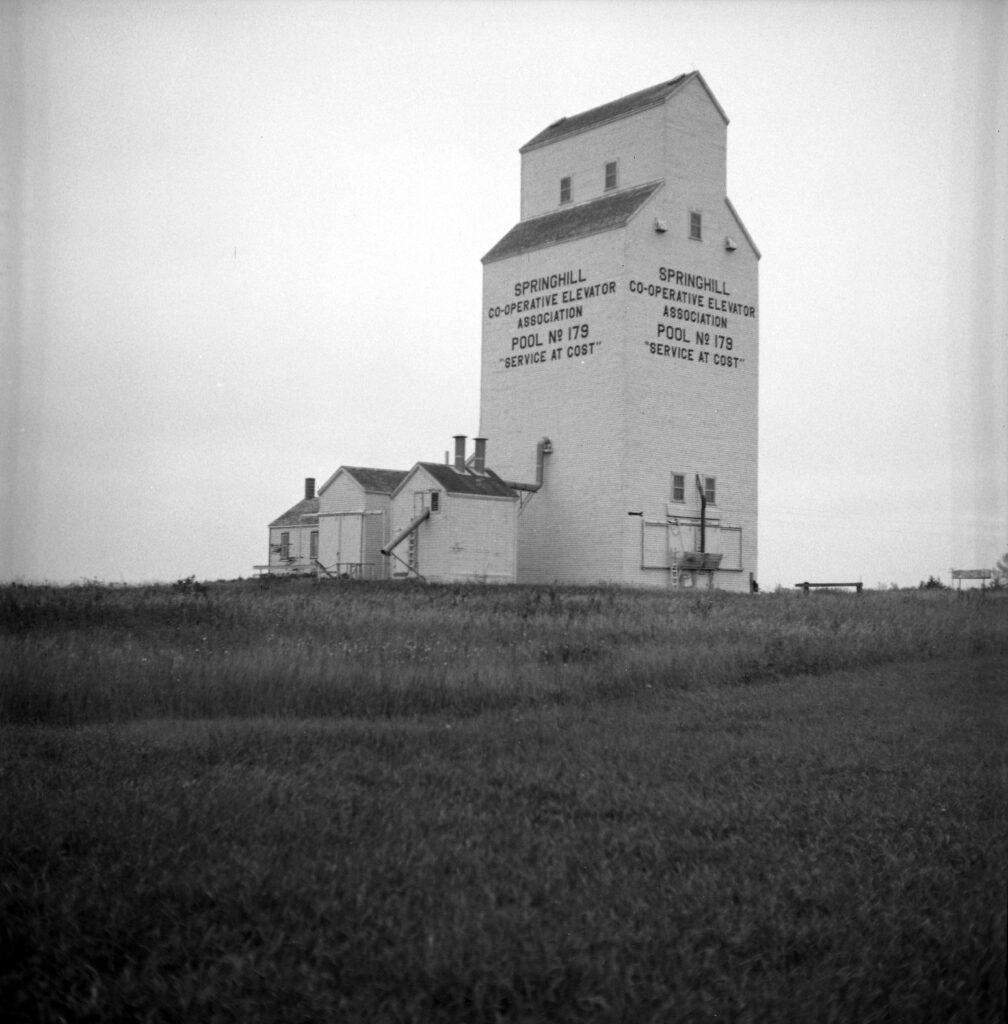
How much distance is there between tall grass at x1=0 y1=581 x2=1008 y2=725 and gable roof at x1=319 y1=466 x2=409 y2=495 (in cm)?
1597

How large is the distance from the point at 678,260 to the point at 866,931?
40.4 metres

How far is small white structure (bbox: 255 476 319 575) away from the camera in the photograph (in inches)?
1914

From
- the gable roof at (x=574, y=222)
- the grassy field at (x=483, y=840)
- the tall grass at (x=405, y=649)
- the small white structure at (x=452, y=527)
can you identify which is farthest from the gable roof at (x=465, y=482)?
the grassy field at (x=483, y=840)

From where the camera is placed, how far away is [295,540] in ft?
163

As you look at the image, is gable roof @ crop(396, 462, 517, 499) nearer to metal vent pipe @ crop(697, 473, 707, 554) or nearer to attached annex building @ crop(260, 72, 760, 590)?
attached annex building @ crop(260, 72, 760, 590)

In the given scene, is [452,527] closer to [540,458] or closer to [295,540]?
[540,458]

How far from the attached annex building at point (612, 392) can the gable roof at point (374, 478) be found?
0.10m

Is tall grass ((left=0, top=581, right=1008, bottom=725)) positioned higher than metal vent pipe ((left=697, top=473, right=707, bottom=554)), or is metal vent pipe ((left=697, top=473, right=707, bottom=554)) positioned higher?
metal vent pipe ((left=697, top=473, right=707, bottom=554))

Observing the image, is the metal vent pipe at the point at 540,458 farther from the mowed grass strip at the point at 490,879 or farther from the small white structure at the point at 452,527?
the mowed grass strip at the point at 490,879

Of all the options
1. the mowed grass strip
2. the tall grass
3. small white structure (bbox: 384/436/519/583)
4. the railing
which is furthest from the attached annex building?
the mowed grass strip

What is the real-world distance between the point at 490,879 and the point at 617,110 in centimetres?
4417

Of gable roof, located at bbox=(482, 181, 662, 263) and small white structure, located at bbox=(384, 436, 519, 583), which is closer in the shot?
small white structure, located at bbox=(384, 436, 519, 583)

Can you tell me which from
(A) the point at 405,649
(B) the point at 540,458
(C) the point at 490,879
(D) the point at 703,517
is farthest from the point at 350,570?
(C) the point at 490,879

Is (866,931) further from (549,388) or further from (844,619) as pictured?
(549,388)
